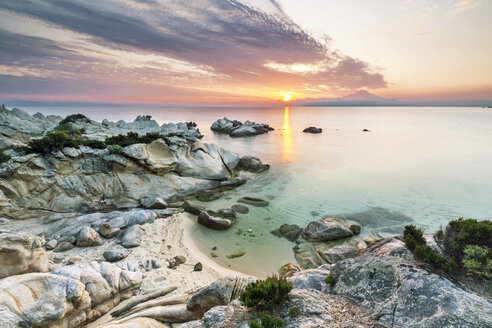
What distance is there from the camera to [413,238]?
8672 millimetres

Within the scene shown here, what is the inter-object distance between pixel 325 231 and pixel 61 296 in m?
16.2

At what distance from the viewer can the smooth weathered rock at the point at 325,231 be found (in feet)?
55.4

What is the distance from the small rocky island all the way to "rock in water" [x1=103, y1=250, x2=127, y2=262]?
77 mm

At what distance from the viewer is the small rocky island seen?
263 inches

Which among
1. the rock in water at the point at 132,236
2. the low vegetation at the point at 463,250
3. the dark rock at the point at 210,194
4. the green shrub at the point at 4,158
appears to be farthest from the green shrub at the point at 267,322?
the green shrub at the point at 4,158

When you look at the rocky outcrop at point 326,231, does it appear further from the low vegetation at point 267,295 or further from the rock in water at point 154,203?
the rock in water at point 154,203

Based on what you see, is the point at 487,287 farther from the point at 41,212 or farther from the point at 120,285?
the point at 41,212

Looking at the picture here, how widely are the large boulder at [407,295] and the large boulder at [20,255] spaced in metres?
13.5

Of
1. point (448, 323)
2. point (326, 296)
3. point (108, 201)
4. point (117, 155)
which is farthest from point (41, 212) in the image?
point (448, 323)

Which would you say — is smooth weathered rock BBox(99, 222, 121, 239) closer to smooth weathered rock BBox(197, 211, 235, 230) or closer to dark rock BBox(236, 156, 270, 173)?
smooth weathered rock BBox(197, 211, 235, 230)

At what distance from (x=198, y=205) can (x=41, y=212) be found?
43.5ft

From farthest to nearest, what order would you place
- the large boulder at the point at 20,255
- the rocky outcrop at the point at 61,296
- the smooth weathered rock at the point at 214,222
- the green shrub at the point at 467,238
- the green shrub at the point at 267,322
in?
the smooth weathered rock at the point at 214,222
the large boulder at the point at 20,255
the green shrub at the point at 467,238
the rocky outcrop at the point at 61,296
the green shrub at the point at 267,322

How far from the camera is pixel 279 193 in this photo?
26453 millimetres

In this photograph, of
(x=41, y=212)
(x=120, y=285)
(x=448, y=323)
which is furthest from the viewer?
(x=41, y=212)
